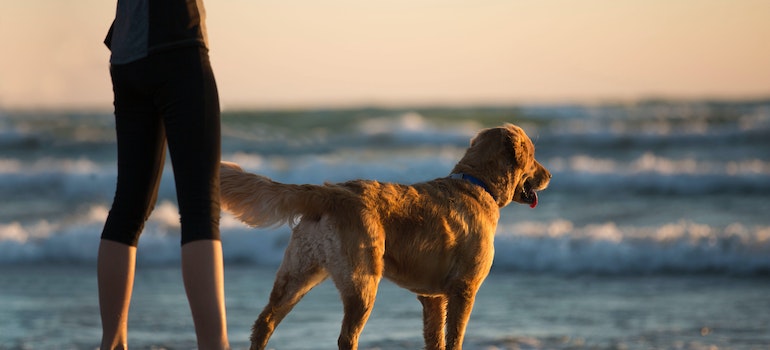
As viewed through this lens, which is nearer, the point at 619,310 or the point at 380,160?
the point at 619,310

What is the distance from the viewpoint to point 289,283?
3.81 m

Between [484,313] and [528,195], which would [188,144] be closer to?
[528,195]

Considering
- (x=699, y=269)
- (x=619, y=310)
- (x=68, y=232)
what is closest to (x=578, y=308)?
(x=619, y=310)

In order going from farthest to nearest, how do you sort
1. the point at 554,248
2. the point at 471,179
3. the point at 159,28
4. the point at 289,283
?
the point at 554,248 → the point at 471,179 → the point at 289,283 → the point at 159,28

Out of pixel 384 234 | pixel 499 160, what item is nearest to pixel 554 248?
pixel 499 160

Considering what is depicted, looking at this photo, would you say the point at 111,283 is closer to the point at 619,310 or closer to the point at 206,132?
the point at 206,132

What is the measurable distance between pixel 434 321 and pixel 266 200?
3.63ft

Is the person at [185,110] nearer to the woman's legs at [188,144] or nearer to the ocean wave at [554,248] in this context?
the woman's legs at [188,144]

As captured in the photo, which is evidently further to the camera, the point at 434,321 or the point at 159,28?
the point at 434,321

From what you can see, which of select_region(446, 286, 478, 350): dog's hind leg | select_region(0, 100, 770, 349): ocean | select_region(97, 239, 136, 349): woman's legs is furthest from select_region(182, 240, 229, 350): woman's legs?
select_region(0, 100, 770, 349): ocean

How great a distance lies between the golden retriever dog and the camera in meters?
3.70

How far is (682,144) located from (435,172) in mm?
6085

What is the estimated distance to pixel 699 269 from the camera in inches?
335

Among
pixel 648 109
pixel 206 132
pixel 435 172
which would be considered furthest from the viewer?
pixel 648 109
